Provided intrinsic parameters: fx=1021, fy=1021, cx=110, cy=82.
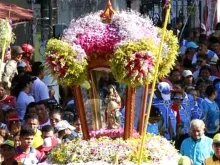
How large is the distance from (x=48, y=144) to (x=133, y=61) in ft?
10.4

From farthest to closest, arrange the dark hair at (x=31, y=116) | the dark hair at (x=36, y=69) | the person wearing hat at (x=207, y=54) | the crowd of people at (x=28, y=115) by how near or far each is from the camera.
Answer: the person wearing hat at (x=207, y=54) < the dark hair at (x=36, y=69) < the dark hair at (x=31, y=116) < the crowd of people at (x=28, y=115)

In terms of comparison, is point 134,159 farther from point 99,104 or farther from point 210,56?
point 210,56

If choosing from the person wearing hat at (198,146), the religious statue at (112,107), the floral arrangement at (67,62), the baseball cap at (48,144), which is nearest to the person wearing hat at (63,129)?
the baseball cap at (48,144)

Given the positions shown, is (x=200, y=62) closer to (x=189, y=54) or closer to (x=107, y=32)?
(x=189, y=54)

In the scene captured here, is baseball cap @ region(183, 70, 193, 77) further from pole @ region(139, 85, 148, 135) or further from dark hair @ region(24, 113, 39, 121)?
pole @ region(139, 85, 148, 135)

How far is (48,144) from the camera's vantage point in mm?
13352

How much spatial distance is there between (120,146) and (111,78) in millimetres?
767

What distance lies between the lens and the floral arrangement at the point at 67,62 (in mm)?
10781

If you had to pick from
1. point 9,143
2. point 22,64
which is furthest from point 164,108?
point 9,143

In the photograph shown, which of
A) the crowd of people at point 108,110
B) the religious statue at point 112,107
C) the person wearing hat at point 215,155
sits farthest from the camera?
the person wearing hat at point 215,155

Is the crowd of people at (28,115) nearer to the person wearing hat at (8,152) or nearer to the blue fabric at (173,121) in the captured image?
the person wearing hat at (8,152)

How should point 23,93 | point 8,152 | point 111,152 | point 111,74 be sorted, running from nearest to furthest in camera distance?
point 111,152
point 111,74
point 8,152
point 23,93

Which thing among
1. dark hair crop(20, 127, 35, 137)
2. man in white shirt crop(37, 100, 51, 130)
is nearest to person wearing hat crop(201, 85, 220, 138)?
man in white shirt crop(37, 100, 51, 130)

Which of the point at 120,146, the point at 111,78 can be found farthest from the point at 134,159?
the point at 111,78
